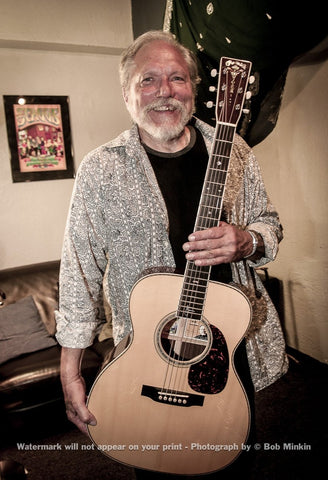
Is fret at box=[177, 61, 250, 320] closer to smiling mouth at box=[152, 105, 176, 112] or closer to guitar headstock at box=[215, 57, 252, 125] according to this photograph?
guitar headstock at box=[215, 57, 252, 125]

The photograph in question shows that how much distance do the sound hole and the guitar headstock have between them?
660 mm

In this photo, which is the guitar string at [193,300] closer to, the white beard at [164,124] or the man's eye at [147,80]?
the white beard at [164,124]

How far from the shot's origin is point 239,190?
127 centimetres

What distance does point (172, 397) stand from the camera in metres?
1.10

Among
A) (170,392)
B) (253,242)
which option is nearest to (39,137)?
(253,242)

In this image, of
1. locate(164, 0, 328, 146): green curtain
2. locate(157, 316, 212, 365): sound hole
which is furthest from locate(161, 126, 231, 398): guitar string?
locate(164, 0, 328, 146): green curtain

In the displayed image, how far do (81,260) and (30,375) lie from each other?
154 cm

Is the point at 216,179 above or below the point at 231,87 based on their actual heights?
below

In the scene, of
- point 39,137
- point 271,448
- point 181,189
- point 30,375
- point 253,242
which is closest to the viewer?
point 253,242

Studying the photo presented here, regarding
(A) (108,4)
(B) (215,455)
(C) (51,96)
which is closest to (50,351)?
(B) (215,455)

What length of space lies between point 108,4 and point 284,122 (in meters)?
2.10

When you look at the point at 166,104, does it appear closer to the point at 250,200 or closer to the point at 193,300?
the point at 250,200

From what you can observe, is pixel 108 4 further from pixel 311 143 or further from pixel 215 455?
pixel 215 455

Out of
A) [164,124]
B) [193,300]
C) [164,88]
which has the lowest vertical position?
[193,300]
